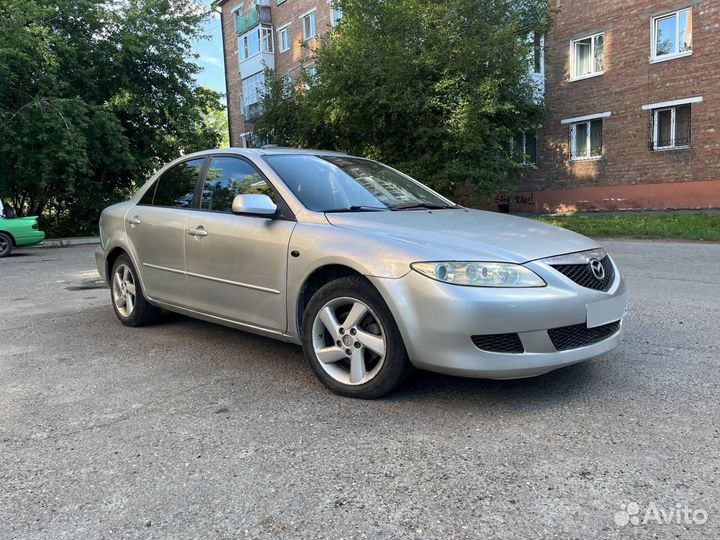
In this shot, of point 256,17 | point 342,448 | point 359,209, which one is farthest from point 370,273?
point 256,17

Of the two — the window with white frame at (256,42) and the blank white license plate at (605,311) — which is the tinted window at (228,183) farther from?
the window with white frame at (256,42)

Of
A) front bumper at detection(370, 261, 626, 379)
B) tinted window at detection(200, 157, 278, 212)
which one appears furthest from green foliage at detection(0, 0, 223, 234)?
front bumper at detection(370, 261, 626, 379)

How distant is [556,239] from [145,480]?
102 inches

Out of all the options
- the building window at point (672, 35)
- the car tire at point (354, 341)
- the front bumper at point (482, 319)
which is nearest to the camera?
the front bumper at point (482, 319)

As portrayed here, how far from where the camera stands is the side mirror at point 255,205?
12.2 feet

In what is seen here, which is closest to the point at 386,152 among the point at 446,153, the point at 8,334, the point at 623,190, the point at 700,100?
the point at 446,153

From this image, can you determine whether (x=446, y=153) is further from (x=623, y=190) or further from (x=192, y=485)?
(x=192, y=485)

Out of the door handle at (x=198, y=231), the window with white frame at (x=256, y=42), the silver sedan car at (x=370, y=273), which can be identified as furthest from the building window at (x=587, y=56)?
the window with white frame at (x=256, y=42)

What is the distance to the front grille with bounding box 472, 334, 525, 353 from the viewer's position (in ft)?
9.80

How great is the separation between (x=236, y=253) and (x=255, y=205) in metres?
0.45

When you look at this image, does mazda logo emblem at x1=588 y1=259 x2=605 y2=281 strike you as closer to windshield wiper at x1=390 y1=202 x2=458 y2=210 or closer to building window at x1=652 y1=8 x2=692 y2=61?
windshield wiper at x1=390 y1=202 x2=458 y2=210

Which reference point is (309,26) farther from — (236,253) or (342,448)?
(342,448)

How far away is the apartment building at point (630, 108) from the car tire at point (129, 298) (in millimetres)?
17016

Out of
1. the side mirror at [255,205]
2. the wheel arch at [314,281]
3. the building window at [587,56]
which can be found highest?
the building window at [587,56]
